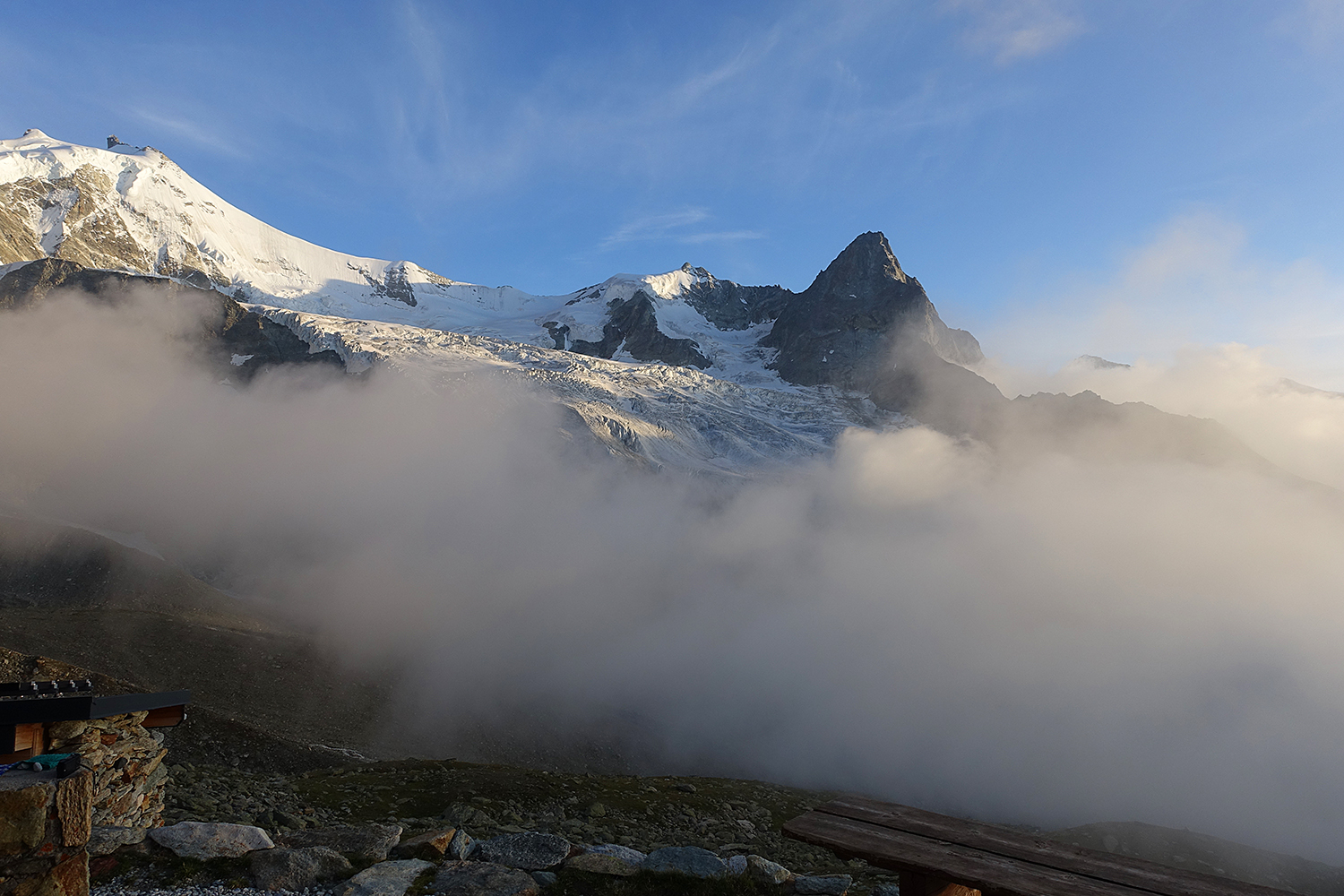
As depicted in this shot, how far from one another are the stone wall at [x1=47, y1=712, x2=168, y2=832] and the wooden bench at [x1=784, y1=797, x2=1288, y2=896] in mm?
11980

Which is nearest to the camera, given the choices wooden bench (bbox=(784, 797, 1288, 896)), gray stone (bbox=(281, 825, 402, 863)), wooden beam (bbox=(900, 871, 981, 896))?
wooden bench (bbox=(784, 797, 1288, 896))

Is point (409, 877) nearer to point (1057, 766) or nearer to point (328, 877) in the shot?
point (328, 877)

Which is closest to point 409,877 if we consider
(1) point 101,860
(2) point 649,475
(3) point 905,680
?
(1) point 101,860

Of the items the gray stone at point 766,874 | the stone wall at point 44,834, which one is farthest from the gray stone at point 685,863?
the stone wall at point 44,834

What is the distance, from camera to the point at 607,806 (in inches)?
1467

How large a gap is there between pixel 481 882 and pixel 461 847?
1.90 meters

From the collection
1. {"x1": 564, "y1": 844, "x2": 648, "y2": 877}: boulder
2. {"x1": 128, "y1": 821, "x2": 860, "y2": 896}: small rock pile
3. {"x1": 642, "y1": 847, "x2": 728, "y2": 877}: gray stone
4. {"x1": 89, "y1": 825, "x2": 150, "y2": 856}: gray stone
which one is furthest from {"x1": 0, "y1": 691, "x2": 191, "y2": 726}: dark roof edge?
{"x1": 642, "y1": 847, "x2": 728, "y2": 877}: gray stone

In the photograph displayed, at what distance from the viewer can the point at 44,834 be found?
6.81m

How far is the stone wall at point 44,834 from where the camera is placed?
6621 mm

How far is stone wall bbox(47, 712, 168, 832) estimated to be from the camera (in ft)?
40.4

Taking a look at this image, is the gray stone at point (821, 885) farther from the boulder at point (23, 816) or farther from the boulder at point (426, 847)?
the boulder at point (23, 816)

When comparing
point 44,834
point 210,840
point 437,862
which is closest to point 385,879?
point 437,862

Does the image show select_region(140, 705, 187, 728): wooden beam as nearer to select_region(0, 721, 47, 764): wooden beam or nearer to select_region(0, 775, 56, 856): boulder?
→ select_region(0, 721, 47, 764): wooden beam

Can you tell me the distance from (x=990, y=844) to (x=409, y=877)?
7671 millimetres
